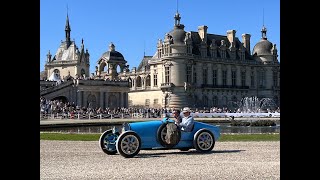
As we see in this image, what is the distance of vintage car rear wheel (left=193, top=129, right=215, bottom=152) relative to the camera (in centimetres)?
1345

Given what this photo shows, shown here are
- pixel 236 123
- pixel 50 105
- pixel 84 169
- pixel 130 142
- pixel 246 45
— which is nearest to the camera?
pixel 84 169

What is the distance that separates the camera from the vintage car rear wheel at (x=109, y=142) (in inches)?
511

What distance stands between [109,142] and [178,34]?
58.9 m

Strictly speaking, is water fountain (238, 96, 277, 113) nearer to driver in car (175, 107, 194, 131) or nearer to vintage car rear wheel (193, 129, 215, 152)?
vintage car rear wheel (193, 129, 215, 152)

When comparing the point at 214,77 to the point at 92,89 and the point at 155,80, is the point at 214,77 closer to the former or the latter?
the point at 155,80

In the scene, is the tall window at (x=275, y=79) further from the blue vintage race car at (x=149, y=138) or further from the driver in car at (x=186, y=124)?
the driver in car at (x=186, y=124)

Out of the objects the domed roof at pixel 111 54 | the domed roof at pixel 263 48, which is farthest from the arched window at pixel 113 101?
the domed roof at pixel 263 48

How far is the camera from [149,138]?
1284cm

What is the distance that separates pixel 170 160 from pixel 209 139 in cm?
259

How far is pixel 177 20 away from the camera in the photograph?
74.5 meters

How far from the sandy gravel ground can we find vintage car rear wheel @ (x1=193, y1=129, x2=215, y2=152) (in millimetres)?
387

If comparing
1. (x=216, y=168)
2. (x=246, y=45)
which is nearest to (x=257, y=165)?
(x=216, y=168)

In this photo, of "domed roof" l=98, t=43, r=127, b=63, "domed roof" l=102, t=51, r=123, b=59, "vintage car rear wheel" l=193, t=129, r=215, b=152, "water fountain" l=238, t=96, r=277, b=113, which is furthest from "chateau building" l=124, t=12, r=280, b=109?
"vintage car rear wheel" l=193, t=129, r=215, b=152
